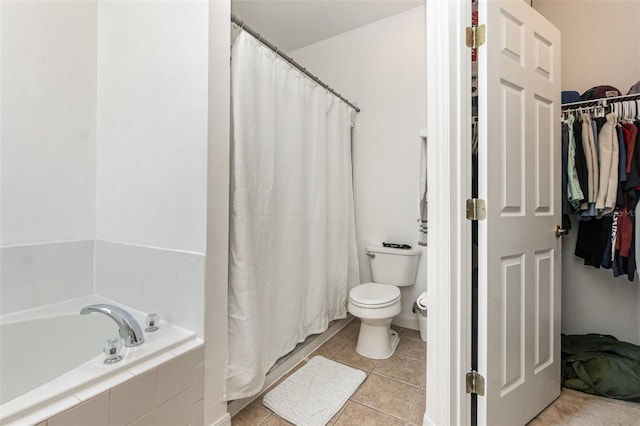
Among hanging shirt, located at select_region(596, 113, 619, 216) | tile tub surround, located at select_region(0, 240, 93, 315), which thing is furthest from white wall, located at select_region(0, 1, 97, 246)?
hanging shirt, located at select_region(596, 113, 619, 216)

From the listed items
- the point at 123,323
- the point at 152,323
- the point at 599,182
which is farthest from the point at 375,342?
the point at 599,182

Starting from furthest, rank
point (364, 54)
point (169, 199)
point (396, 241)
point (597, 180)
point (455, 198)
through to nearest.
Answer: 1. point (364, 54)
2. point (396, 241)
3. point (597, 180)
4. point (169, 199)
5. point (455, 198)

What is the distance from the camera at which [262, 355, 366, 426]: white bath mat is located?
134 cm

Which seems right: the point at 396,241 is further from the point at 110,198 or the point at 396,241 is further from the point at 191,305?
the point at 110,198

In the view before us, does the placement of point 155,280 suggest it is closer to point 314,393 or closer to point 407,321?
point 314,393

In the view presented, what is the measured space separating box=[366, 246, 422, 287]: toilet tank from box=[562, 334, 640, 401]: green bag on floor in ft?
3.21

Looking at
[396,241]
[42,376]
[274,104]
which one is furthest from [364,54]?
[42,376]

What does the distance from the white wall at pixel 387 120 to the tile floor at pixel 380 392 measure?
0.53 meters

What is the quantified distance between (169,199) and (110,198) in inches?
21.8

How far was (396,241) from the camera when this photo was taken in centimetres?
232

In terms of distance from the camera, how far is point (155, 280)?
1329 millimetres

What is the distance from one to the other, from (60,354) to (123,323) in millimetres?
590

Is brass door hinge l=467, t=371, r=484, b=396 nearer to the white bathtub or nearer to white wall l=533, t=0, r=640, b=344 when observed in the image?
the white bathtub

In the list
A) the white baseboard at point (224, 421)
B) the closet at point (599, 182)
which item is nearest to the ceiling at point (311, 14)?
the closet at point (599, 182)
